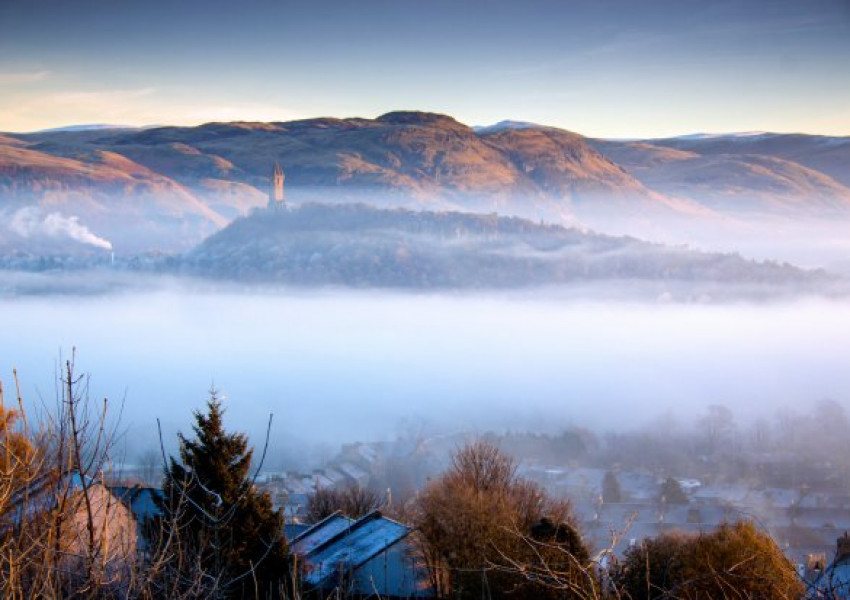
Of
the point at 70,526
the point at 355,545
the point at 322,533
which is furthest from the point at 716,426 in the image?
the point at 70,526

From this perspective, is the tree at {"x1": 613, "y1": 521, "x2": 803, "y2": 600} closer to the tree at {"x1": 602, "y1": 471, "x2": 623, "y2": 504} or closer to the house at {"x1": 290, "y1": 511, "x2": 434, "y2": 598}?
the house at {"x1": 290, "y1": 511, "x2": 434, "y2": 598}

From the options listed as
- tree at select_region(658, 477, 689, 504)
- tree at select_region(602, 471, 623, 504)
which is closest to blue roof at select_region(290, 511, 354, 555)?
tree at select_region(658, 477, 689, 504)

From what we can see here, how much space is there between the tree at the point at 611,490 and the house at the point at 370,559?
59657mm

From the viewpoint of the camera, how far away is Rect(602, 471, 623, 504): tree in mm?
88656

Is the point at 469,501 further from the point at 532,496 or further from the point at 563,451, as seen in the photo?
the point at 563,451

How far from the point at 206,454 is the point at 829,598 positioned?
19.4m

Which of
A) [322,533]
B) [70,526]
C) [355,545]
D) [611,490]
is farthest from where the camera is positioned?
[611,490]

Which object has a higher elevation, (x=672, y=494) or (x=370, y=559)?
(x=370, y=559)

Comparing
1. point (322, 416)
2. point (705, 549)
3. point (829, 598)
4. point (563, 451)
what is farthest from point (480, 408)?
point (829, 598)

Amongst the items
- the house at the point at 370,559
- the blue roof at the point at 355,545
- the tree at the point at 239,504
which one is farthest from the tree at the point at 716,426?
the tree at the point at 239,504

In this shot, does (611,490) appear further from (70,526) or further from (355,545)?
(70,526)

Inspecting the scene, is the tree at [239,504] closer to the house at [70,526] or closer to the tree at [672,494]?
the house at [70,526]

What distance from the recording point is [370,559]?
28125 mm

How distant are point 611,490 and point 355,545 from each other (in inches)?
2553
